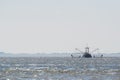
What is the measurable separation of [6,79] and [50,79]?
621 cm

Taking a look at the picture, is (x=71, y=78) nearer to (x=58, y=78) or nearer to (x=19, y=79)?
(x=58, y=78)

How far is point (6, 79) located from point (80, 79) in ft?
34.3

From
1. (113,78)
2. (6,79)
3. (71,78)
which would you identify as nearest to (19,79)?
(6,79)

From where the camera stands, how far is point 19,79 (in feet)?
270

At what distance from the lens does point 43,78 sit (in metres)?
84.1

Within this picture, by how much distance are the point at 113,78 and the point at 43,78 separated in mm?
10114

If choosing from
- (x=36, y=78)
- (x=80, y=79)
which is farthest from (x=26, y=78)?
(x=80, y=79)

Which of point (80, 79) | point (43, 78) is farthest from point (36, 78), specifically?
point (80, 79)

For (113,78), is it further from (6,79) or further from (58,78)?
(6,79)

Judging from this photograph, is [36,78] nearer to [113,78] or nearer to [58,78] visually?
[58,78]

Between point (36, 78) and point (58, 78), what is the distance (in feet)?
10.5

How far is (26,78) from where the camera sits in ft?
279

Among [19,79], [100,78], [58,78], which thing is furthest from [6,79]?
[100,78]

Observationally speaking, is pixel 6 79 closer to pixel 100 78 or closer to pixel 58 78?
pixel 58 78
